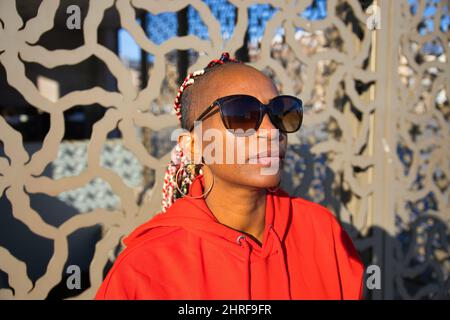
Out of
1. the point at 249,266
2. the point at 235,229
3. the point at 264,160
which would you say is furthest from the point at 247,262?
the point at 264,160

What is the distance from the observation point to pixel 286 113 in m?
1.05

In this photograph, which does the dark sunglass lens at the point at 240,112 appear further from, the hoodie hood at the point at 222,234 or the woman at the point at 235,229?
the hoodie hood at the point at 222,234

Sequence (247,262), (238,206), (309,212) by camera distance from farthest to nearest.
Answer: (309,212) < (238,206) < (247,262)

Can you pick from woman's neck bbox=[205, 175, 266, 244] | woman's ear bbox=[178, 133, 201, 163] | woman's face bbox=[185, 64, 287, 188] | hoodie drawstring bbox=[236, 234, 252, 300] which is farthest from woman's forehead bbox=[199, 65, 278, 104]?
hoodie drawstring bbox=[236, 234, 252, 300]

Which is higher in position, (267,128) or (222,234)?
(267,128)

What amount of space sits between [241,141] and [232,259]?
1.01ft

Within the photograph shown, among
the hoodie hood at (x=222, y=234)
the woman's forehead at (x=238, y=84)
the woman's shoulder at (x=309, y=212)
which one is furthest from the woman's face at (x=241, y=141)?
the woman's shoulder at (x=309, y=212)

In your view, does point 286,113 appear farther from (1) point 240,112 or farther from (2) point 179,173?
(2) point 179,173

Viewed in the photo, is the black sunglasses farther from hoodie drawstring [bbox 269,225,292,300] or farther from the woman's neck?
hoodie drawstring [bbox 269,225,292,300]

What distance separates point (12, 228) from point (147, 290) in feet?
7.22

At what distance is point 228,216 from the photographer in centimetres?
111

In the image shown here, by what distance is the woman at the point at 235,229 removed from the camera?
3.08 ft

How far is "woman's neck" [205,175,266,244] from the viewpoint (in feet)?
3.57
